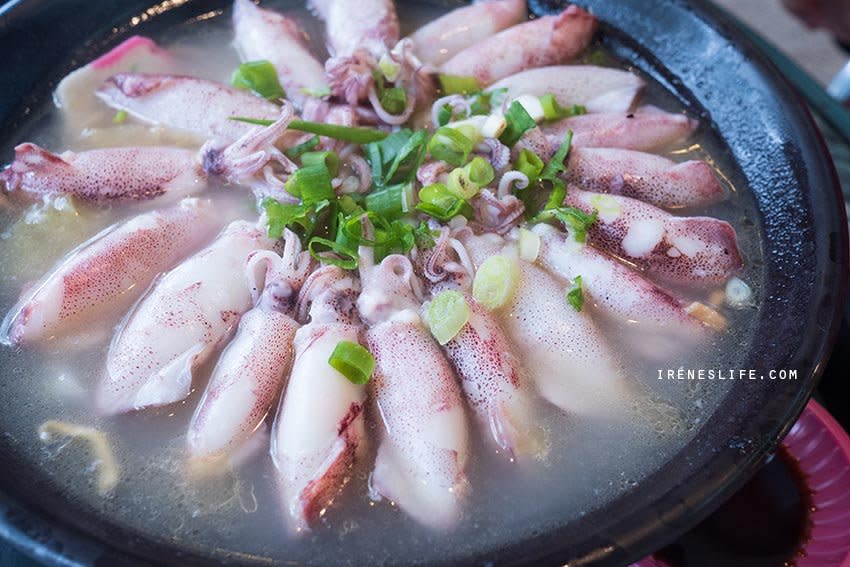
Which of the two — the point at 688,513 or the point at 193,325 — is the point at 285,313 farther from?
the point at 688,513

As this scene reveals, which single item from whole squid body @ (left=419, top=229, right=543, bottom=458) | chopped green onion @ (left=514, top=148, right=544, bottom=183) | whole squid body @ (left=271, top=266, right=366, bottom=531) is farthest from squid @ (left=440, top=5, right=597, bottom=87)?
whole squid body @ (left=271, top=266, right=366, bottom=531)

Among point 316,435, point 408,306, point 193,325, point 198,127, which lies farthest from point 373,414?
point 198,127

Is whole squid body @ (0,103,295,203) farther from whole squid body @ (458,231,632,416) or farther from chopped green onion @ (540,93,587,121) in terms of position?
chopped green onion @ (540,93,587,121)

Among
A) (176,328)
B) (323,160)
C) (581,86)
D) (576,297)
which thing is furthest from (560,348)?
(581,86)

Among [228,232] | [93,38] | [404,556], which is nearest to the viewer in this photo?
[404,556]

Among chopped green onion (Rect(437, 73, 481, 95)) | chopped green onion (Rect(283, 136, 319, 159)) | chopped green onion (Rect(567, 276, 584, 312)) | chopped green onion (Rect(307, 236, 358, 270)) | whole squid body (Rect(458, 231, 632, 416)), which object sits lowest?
whole squid body (Rect(458, 231, 632, 416))

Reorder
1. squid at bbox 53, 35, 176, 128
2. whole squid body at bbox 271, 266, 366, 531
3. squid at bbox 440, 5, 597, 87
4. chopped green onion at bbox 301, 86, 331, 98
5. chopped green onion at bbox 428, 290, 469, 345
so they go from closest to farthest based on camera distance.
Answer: whole squid body at bbox 271, 266, 366, 531
chopped green onion at bbox 428, 290, 469, 345
chopped green onion at bbox 301, 86, 331, 98
squid at bbox 53, 35, 176, 128
squid at bbox 440, 5, 597, 87

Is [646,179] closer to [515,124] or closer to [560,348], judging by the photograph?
[515,124]
